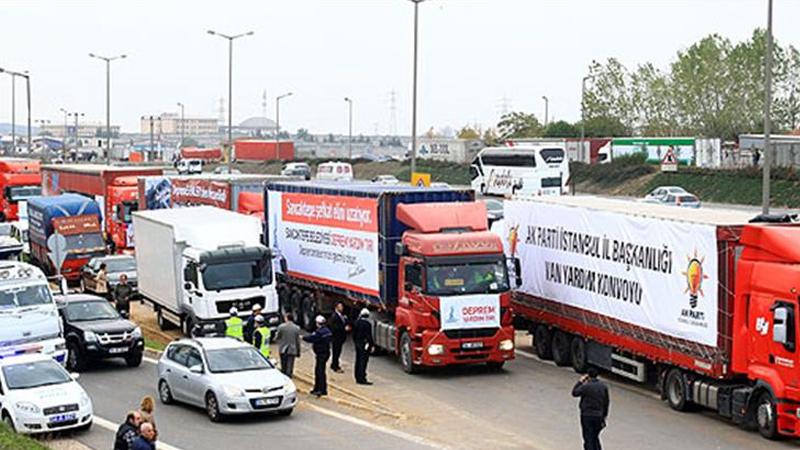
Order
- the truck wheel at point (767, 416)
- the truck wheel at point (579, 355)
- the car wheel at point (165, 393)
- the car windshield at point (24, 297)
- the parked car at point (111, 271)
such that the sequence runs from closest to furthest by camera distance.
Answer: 1. the truck wheel at point (767, 416)
2. the car wheel at point (165, 393)
3. the truck wheel at point (579, 355)
4. the car windshield at point (24, 297)
5. the parked car at point (111, 271)

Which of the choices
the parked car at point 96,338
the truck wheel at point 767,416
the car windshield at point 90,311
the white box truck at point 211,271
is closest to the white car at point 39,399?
the parked car at point 96,338

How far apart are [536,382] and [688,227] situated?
546 cm

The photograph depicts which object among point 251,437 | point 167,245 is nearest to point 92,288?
point 167,245

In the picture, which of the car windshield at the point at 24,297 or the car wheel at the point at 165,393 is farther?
the car windshield at the point at 24,297

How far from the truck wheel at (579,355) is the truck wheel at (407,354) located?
3428 millimetres

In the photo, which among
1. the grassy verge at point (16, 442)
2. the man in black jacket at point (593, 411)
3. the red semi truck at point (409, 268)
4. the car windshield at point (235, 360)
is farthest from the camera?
the red semi truck at point (409, 268)

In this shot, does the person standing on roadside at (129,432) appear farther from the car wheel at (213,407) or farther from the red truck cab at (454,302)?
the red truck cab at (454,302)

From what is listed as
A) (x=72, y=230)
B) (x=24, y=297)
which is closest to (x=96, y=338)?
(x=24, y=297)

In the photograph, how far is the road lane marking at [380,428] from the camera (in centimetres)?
2100

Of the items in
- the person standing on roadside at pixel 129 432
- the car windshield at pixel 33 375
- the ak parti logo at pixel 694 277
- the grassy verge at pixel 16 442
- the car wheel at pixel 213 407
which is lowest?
the car wheel at pixel 213 407

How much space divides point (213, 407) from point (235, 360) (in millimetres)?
1052

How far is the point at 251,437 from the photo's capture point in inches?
850

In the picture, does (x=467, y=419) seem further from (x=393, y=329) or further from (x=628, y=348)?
(x=393, y=329)

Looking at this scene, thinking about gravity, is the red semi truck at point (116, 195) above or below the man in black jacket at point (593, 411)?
above
